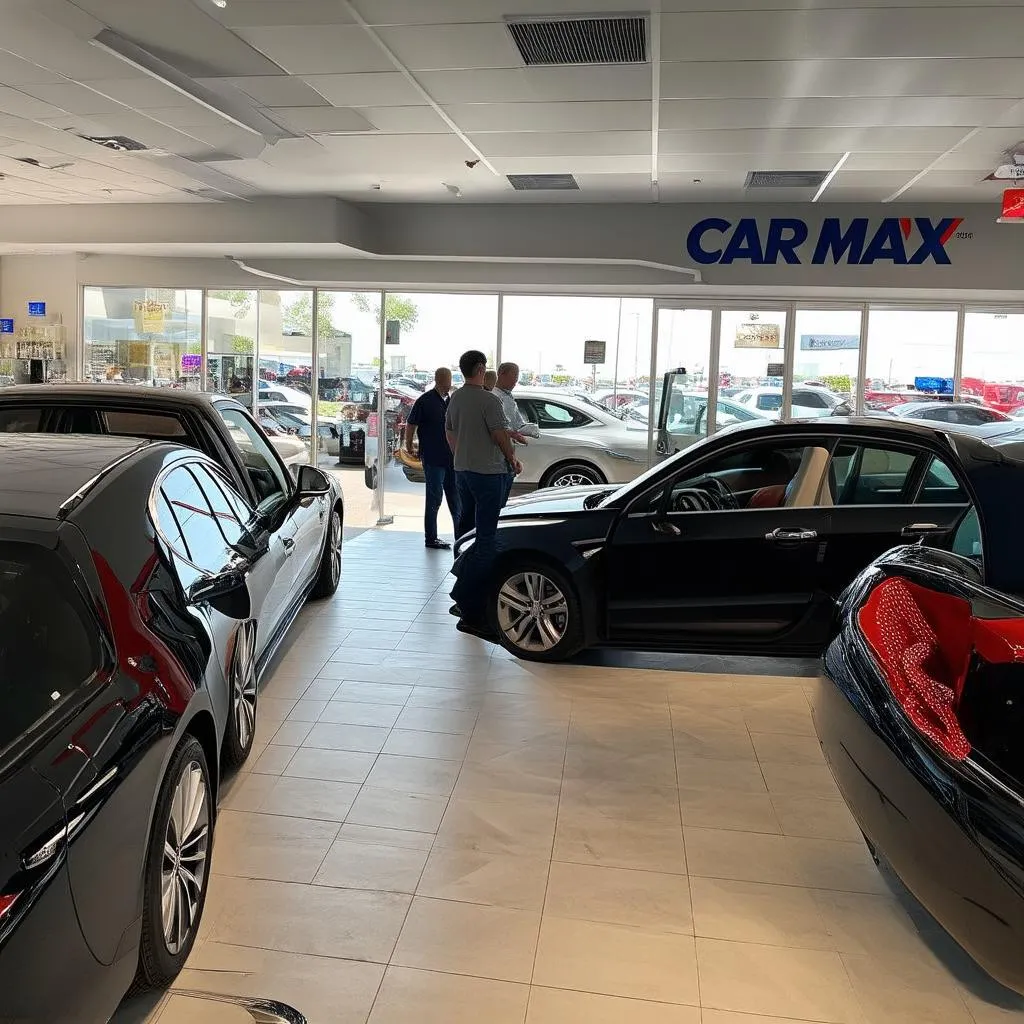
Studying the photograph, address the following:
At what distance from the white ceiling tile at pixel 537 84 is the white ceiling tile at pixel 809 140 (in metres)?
1.14

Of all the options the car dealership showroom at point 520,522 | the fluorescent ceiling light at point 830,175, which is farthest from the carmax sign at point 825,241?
the fluorescent ceiling light at point 830,175

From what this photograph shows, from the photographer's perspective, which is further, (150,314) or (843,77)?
(150,314)

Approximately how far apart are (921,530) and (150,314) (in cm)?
978

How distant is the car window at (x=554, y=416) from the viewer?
11148mm

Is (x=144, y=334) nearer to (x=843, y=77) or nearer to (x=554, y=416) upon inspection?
(x=554, y=416)

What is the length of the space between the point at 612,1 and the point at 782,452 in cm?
238

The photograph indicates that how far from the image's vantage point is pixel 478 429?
6488mm

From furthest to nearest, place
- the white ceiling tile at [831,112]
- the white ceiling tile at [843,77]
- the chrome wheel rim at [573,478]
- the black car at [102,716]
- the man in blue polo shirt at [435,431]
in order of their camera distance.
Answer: the chrome wheel rim at [573,478]
the man in blue polo shirt at [435,431]
the white ceiling tile at [831,112]
the white ceiling tile at [843,77]
the black car at [102,716]

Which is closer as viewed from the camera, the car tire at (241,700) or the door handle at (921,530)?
the car tire at (241,700)

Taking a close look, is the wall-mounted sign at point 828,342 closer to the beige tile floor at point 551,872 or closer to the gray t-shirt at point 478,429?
the gray t-shirt at point 478,429

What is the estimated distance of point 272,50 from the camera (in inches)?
209

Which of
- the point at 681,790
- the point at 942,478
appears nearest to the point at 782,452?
the point at 942,478

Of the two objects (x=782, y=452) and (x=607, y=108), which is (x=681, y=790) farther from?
(x=607, y=108)

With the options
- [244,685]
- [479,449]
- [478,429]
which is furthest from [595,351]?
[244,685]
